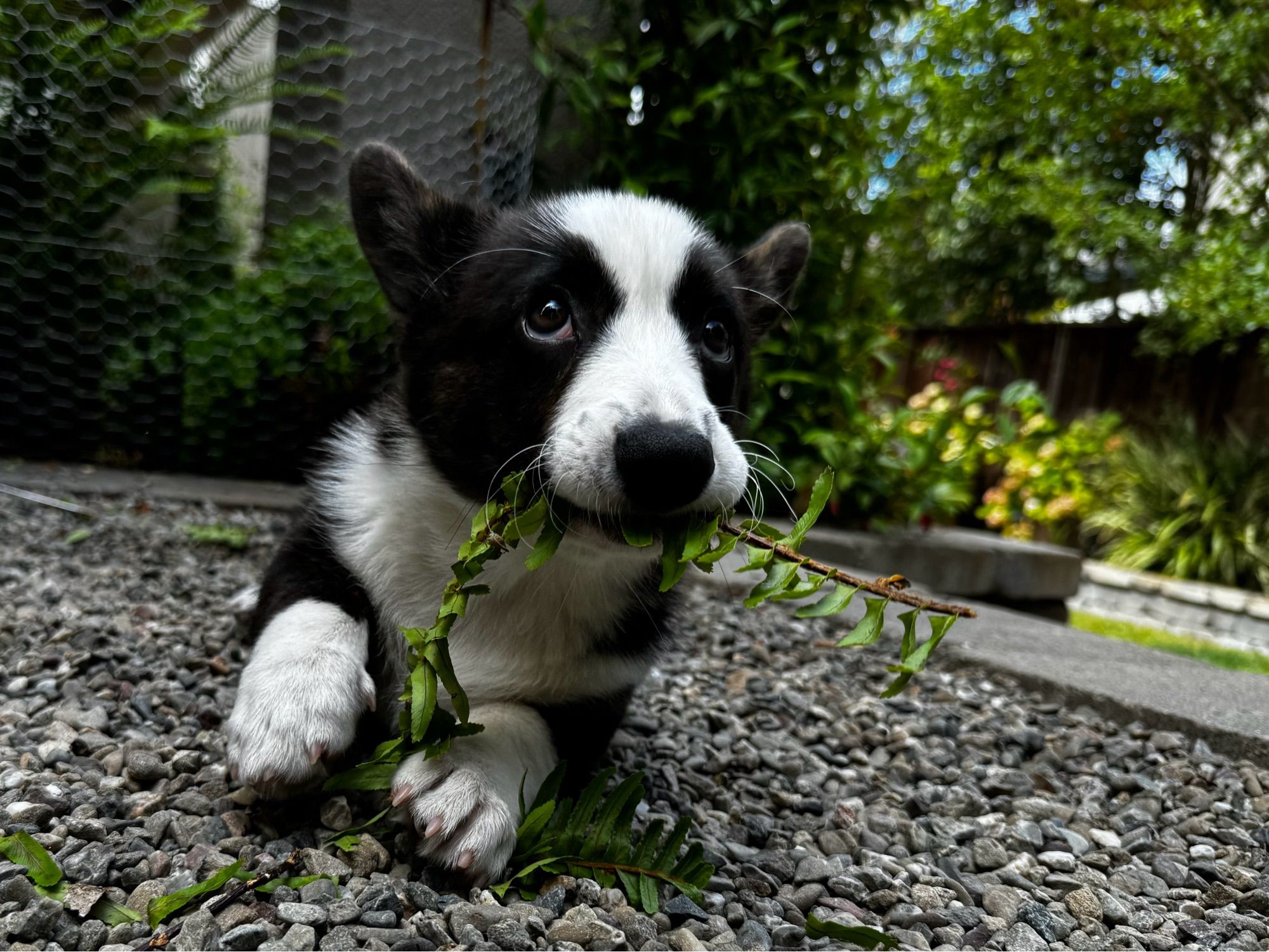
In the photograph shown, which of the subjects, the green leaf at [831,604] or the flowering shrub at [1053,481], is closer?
the green leaf at [831,604]

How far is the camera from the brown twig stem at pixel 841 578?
143cm

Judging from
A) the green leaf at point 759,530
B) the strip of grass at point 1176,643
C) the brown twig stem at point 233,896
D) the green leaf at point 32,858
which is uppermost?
the green leaf at point 759,530

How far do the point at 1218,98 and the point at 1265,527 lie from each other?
3.80m

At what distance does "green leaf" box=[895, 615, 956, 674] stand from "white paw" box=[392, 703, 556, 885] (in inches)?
25.1

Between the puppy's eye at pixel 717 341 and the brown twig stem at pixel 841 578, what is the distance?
0.50 m

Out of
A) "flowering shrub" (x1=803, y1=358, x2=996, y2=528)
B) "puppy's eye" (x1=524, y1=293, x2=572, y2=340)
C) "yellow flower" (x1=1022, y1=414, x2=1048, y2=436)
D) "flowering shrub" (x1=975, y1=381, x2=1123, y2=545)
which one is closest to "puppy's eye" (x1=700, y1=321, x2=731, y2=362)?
"puppy's eye" (x1=524, y1=293, x2=572, y2=340)

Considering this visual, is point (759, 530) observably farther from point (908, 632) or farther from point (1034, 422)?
point (1034, 422)

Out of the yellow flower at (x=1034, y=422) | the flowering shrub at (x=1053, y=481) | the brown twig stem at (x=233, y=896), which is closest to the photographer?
the brown twig stem at (x=233, y=896)

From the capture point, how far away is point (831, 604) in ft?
4.49

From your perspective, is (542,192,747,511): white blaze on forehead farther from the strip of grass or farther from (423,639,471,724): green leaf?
the strip of grass

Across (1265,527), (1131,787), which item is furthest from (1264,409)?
(1131,787)

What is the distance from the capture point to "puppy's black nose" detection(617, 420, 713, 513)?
134 centimetres

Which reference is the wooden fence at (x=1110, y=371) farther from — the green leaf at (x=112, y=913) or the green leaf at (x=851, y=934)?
the green leaf at (x=112, y=913)

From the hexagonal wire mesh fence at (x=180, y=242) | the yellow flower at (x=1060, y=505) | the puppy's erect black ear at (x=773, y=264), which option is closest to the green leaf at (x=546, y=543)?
the puppy's erect black ear at (x=773, y=264)
